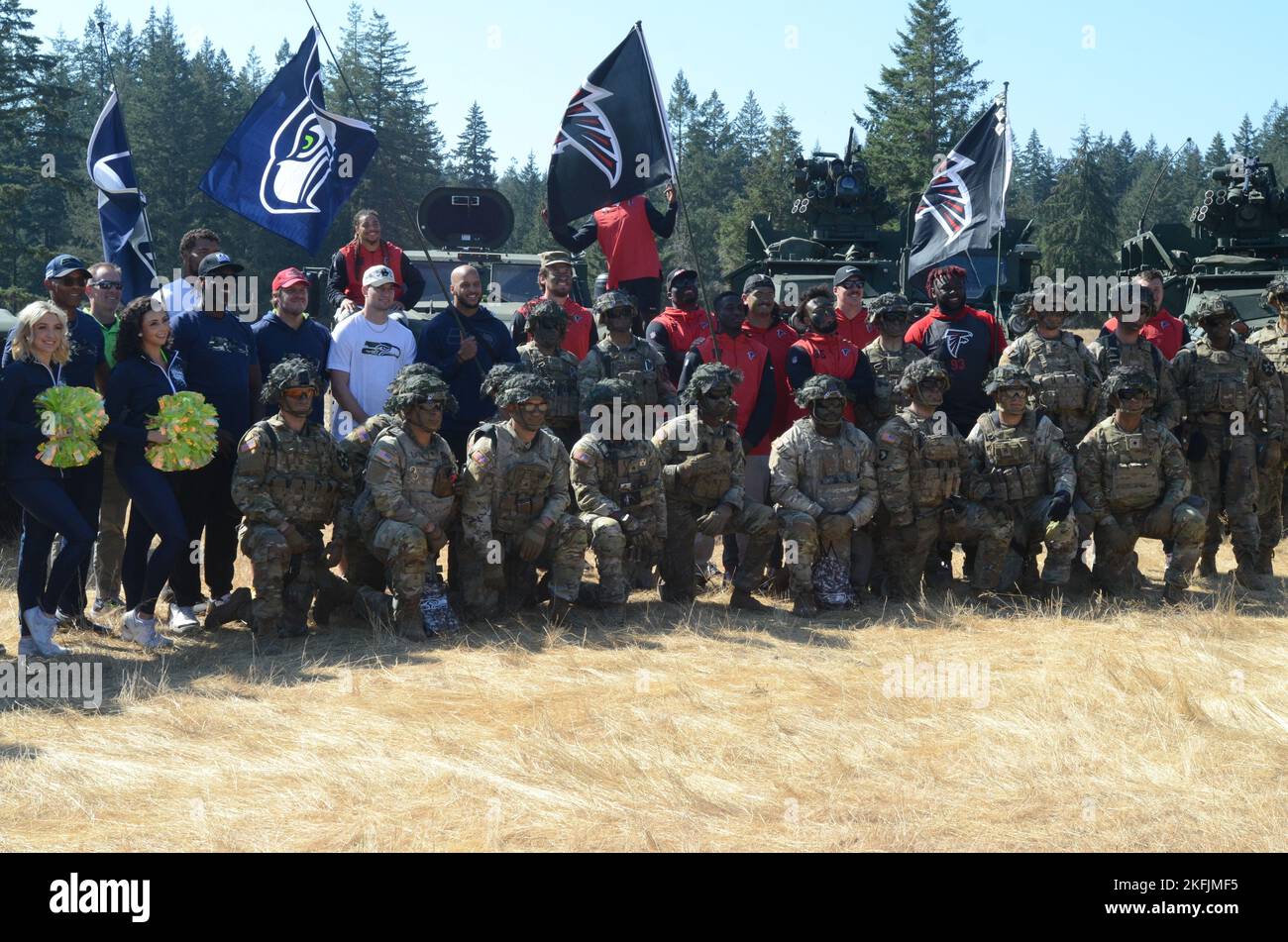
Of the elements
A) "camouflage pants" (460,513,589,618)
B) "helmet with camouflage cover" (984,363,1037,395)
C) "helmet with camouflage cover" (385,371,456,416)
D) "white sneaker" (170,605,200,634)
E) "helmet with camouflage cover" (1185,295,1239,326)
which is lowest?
"white sneaker" (170,605,200,634)

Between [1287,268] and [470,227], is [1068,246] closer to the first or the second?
[1287,268]

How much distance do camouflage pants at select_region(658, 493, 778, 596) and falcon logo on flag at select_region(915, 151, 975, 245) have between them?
3.79 m

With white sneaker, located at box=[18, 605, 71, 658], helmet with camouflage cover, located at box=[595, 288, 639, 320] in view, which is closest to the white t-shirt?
helmet with camouflage cover, located at box=[595, 288, 639, 320]

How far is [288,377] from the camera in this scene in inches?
326

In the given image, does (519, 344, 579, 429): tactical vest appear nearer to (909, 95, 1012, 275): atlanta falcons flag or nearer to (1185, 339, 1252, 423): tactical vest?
(909, 95, 1012, 275): atlanta falcons flag

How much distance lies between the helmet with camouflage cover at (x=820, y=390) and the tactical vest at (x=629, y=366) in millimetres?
1065

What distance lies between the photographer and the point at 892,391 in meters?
9.91

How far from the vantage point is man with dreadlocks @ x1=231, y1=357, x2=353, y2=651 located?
8281 mm

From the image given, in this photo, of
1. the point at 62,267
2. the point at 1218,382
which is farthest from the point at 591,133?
the point at 1218,382

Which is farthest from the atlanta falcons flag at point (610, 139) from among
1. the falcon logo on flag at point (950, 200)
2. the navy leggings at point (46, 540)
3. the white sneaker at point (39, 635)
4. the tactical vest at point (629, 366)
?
the white sneaker at point (39, 635)

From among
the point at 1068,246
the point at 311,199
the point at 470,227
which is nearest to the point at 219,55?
the point at 1068,246

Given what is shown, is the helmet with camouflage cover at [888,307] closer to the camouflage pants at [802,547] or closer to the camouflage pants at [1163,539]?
the camouflage pants at [802,547]

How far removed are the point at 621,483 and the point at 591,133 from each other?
287 centimetres

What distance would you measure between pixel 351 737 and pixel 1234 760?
4.06 meters
